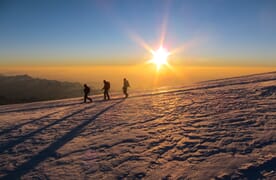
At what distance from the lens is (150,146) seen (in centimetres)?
752

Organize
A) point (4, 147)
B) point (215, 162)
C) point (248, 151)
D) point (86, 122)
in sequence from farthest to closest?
1. point (86, 122)
2. point (4, 147)
3. point (248, 151)
4. point (215, 162)

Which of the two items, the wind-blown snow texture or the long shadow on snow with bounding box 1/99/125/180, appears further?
the long shadow on snow with bounding box 1/99/125/180

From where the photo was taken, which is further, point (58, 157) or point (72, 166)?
point (58, 157)

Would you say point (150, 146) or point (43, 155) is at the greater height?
point (150, 146)

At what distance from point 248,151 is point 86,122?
751 cm

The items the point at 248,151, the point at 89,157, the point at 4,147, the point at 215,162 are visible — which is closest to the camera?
the point at 215,162

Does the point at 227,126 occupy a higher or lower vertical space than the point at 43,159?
higher

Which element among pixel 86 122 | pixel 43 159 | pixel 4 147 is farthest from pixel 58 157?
pixel 86 122

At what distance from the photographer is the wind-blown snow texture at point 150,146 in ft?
19.3

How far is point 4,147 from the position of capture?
Answer: 27.8ft

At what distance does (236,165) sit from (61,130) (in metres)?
7.32

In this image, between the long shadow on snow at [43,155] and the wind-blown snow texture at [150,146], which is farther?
the long shadow on snow at [43,155]

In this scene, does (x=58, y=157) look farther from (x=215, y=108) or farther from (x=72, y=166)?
(x=215, y=108)

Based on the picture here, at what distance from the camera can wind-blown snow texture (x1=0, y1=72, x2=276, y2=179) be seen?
231 inches
